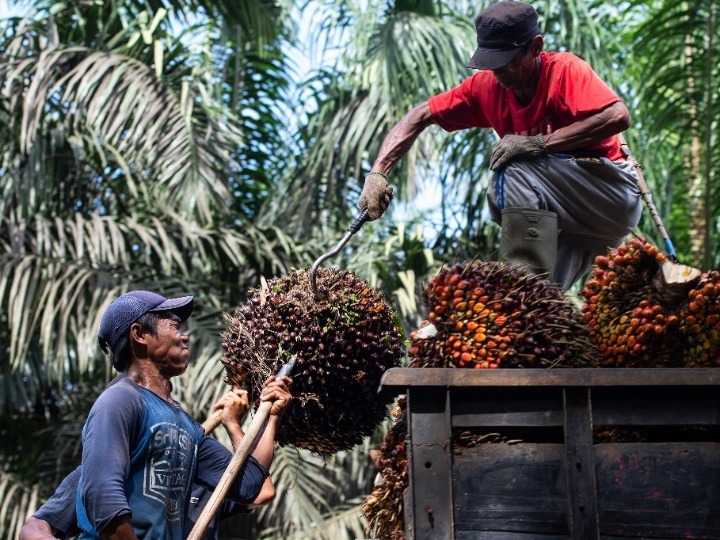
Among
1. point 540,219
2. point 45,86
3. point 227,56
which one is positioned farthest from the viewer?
point 227,56

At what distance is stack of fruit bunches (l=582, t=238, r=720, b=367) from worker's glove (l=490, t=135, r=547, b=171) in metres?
0.61

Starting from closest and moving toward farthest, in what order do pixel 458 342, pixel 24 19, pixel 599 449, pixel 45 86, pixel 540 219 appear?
pixel 599 449 → pixel 458 342 → pixel 540 219 → pixel 45 86 → pixel 24 19

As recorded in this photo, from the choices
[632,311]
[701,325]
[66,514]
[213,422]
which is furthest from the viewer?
[213,422]

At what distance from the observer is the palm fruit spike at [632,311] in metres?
3.04

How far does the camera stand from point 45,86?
351 inches

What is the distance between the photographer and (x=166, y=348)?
3322 mm

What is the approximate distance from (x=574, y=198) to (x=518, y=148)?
0.96 ft

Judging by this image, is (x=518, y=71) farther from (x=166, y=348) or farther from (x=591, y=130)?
(x=166, y=348)

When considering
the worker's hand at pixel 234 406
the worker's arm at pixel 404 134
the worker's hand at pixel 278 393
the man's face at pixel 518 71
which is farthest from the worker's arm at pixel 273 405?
the man's face at pixel 518 71

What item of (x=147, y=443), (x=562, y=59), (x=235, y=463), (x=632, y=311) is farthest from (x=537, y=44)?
(x=147, y=443)

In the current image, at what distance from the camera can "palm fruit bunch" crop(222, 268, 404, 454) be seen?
131 inches

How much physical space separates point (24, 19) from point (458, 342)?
7.75 m

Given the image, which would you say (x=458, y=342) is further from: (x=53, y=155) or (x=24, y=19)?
(x=24, y=19)

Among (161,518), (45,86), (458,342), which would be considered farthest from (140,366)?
(45,86)
